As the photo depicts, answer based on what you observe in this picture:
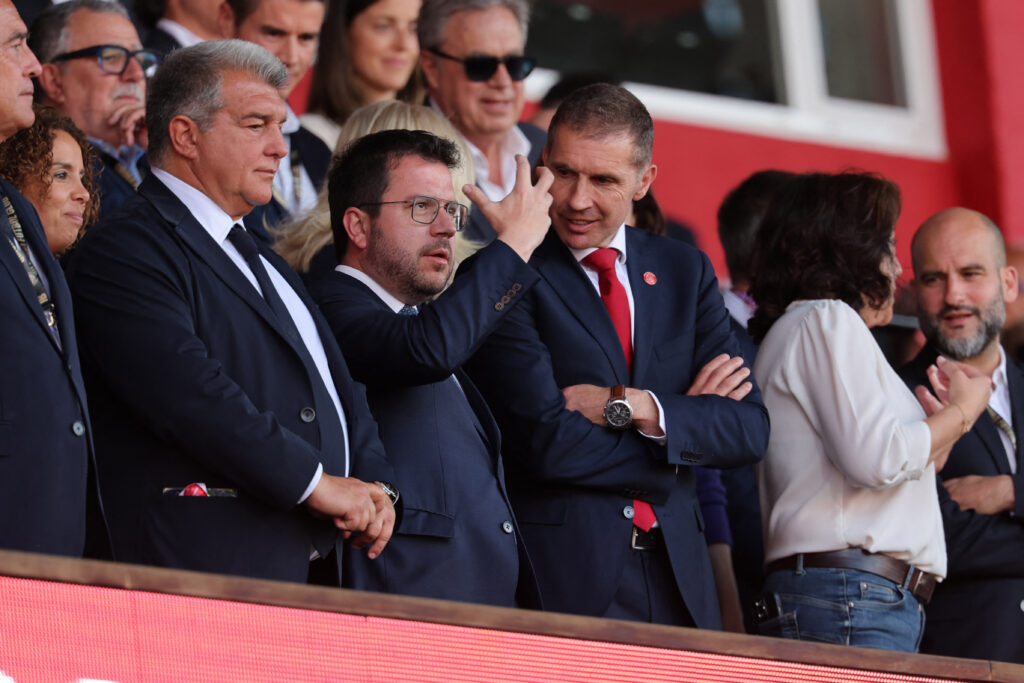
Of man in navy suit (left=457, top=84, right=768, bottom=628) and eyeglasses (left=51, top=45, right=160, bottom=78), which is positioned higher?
eyeglasses (left=51, top=45, right=160, bottom=78)

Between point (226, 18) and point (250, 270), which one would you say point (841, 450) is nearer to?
point (250, 270)

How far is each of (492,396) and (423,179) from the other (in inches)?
20.9

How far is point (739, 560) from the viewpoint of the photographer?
14.9 feet

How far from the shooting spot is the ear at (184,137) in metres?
3.41

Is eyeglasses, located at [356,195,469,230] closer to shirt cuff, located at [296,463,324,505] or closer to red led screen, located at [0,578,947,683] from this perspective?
shirt cuff, located at [296,463,324,505]

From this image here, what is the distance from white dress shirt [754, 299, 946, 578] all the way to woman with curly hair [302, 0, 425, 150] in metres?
1.98

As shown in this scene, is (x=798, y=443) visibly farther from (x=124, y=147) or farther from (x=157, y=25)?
(x=157, y=25)

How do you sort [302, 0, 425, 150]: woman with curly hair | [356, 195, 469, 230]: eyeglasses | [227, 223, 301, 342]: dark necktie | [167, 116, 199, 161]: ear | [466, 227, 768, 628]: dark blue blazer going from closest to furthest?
[227, 223, 301, 342]: dark necktie → [167, 116, 199, 161]: ear → [466, 227, 768, 628]: dark blue blazer → [356, 195, 469, 230]: eyeglasses → [302, 0, 425, 150]: woman with curly hair

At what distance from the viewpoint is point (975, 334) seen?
452 centimetres

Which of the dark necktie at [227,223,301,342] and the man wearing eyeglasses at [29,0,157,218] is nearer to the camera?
the dark necktie at [227,223,301,342]

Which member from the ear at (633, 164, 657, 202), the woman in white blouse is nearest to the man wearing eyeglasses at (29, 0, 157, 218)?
the ear at (633, 164, 657, 202)

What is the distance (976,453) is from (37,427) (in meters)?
2.58

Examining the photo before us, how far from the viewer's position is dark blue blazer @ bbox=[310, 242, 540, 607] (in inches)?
129

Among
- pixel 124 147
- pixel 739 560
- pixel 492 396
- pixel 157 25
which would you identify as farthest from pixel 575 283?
pixel 157 25
